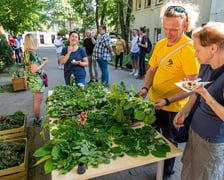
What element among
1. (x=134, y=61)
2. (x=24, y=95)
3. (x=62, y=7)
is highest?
(x=62, y=7)

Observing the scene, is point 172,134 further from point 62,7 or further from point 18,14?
point 62,7

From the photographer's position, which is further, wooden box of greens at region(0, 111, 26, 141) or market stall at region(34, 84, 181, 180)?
wooden box of greens at region(0, 111, 26, 141)

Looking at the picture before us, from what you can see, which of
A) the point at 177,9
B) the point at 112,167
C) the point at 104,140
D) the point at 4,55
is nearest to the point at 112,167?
the point at 112,167

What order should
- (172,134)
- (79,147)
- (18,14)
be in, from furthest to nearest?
1. (18,14)
2. (172,134)
3. (79,147)

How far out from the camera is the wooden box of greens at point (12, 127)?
273cm

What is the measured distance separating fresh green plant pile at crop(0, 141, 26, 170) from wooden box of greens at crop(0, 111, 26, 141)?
0.83 ft

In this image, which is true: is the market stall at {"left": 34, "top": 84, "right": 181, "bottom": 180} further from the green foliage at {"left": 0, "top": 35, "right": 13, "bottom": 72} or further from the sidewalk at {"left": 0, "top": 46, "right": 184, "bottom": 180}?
the green foliage at {"left": 0, "top": 35, "right": 13, "bottom": 72}

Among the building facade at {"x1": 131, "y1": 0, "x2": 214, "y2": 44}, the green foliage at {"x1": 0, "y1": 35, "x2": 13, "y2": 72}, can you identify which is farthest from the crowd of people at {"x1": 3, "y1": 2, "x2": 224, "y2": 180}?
the building facade at {"x1": 131, "y1": 0, "x2": 214, "y2": 44}

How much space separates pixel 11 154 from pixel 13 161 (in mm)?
134

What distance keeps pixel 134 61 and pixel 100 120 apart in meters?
5.98

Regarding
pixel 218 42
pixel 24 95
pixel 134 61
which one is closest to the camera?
pixel 218 42

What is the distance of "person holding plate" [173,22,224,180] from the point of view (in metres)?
1.17

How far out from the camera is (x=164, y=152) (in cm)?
144

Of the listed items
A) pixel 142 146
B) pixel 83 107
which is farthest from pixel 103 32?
pixel 142 146
